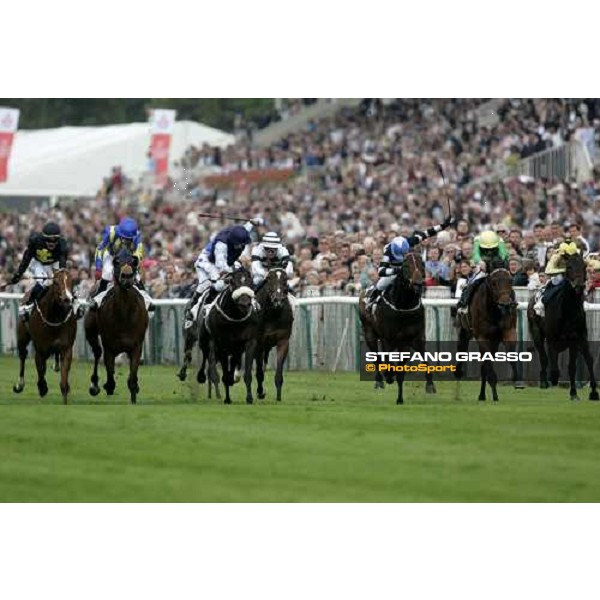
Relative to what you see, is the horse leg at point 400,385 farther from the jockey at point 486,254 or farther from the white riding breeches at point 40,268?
the white riding breeches at point 40,268

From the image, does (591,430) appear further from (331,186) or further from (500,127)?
(331,186)

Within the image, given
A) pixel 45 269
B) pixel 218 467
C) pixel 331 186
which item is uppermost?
pixel 331 186

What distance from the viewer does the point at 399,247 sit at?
2028cm

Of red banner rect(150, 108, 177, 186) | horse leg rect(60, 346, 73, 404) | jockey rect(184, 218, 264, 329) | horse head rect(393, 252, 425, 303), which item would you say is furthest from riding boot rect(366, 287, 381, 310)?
red banner rect(150, 108, 177, 186)

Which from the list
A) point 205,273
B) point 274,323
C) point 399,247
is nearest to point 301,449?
point 274,323

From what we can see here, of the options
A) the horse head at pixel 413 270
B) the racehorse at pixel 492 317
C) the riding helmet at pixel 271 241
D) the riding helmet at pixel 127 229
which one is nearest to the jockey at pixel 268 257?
the riding helmet at pixel 271 241

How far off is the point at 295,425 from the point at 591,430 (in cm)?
270

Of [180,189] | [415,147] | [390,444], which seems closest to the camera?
[390,444]

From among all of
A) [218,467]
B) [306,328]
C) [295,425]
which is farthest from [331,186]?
[218,467]

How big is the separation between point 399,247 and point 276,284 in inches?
58.0

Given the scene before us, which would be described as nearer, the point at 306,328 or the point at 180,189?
the point at 306,328

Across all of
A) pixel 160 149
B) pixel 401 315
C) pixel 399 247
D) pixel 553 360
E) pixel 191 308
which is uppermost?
pixel 160 149

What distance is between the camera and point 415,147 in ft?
117

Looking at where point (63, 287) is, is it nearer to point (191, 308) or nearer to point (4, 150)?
point (191, 308)
